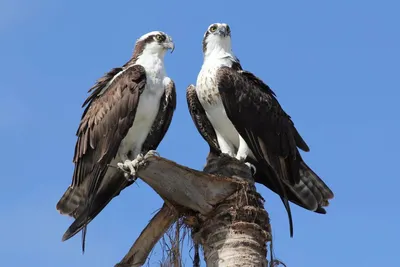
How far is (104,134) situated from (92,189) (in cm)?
71

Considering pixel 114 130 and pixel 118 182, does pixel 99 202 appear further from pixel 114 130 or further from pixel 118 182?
pixel 114 130

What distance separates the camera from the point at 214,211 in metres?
7.34

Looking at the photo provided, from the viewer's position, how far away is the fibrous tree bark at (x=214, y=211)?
22.9ft

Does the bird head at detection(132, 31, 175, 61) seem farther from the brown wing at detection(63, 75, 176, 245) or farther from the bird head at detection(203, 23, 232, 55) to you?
the brown wing at detection(63, 75, 176, 245)

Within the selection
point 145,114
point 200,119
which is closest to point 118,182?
point 145,114

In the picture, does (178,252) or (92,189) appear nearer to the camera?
(178,252)

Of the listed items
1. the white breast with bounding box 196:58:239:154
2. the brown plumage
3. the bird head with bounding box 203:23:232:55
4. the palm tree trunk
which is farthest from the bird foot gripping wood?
the bird head with bounding box 203:23:232:55

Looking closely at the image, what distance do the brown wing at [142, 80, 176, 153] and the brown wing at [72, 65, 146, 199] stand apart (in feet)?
1.11

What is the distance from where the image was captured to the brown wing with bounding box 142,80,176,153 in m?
8.95

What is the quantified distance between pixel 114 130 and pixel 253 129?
1.62 m

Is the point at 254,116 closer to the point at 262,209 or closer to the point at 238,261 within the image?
the point at 262,209

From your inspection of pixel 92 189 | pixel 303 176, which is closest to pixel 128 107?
pixel 92 189

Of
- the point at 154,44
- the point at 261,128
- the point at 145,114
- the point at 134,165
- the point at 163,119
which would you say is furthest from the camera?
the point at 154,44

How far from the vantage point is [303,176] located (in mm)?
9219
